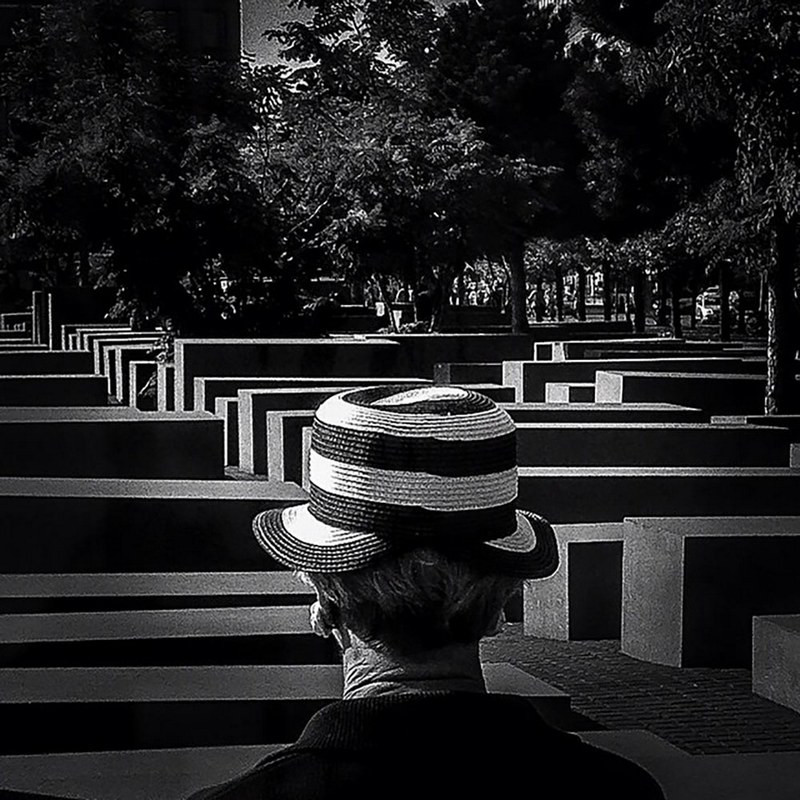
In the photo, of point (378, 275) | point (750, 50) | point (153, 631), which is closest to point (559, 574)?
point (153, 631)

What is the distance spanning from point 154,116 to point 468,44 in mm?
17022

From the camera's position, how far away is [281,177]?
2480 cm

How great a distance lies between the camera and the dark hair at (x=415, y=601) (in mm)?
2090

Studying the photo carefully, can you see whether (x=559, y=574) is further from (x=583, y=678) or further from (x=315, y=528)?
(x=315, y=528)

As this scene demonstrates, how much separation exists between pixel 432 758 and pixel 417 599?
9.1 inches

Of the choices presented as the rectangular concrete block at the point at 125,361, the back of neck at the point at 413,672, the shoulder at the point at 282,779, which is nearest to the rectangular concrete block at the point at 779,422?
the rectangular concrete block at the point at 125,361

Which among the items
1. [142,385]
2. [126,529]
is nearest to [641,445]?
[126,529]

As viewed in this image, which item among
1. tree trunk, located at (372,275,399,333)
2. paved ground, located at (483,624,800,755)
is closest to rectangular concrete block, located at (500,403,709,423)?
paved ground, located at (483,624,800,755)

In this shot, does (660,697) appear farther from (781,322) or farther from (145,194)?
(145,194)

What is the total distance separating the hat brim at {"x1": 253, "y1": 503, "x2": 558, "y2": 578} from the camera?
2.12 m

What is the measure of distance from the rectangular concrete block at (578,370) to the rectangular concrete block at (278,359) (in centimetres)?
207

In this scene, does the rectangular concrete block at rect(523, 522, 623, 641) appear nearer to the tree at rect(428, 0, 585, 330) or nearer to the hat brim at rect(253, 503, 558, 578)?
the hat brim at rect(253, 503, 558, 578)

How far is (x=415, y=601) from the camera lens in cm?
209

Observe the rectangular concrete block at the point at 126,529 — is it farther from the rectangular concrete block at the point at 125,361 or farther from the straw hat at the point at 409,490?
the rectangular concrete block at the point at 125,361
